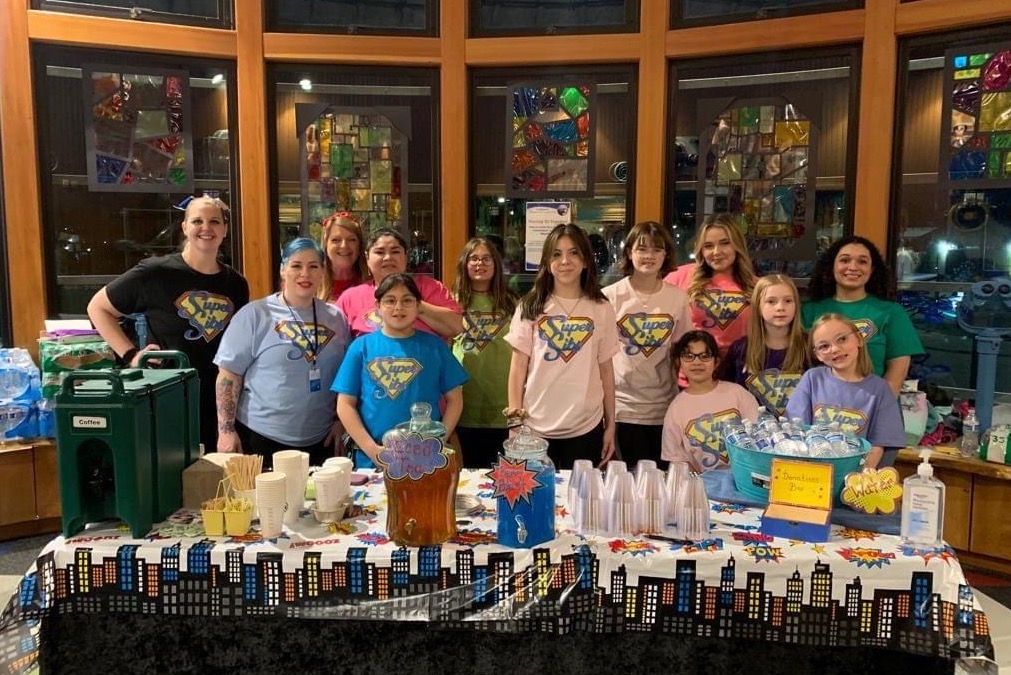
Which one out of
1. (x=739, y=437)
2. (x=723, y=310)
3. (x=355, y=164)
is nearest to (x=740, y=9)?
(x=723, y=310)

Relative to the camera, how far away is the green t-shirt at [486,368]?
304 centimetres

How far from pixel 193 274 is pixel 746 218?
Answer: 273 cm

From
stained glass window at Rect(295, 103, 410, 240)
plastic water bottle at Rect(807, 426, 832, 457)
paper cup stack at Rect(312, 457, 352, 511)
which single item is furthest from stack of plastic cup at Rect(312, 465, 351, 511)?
stained glass window at Rect(295, 103, 410, 240)

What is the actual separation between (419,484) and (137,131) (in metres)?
3.25

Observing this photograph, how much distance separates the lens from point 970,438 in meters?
3.43

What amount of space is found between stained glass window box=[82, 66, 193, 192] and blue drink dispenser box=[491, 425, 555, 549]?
3.16 metres

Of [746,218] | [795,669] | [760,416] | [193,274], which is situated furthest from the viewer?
[746,218]

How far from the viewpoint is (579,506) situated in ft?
6.01

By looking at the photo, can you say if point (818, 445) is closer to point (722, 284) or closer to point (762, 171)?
point (722, 284)

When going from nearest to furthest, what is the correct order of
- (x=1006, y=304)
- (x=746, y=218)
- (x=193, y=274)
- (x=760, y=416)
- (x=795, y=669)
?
1. (x=795, y=669)
2. (x=760, y=416)
3. (x=193, y=274)
4. (x=1006, y=304)
5. (x=746, y=218)

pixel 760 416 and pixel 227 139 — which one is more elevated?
pixel 227 139

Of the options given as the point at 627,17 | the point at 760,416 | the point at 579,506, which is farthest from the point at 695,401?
the point at 627,17

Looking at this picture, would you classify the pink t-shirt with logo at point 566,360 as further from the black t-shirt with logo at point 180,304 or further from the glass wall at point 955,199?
the glass wall at point 955,199

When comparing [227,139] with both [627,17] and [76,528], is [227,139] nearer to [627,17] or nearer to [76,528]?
[627,17]
